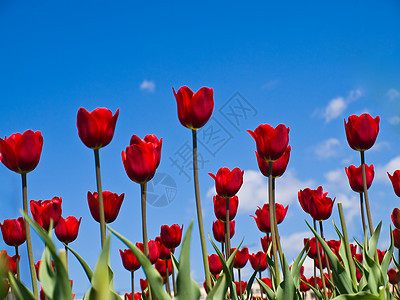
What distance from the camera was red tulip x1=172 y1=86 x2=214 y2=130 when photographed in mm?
2275

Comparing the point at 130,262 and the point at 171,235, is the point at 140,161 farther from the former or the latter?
the point at 130,262

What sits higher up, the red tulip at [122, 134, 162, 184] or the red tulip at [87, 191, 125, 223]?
the red tulip at [122, 134, 162, 184]

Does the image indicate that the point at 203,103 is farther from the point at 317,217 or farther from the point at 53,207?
the point at 317,217

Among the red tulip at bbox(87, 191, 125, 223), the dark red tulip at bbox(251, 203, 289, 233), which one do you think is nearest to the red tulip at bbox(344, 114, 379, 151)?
the dark red tulip at bbox(251, 203, 289, 233)

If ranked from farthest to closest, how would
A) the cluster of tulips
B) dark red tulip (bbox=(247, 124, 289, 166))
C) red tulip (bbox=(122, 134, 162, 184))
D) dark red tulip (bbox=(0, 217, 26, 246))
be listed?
dark red tulip (bbox=(0, 217, 26, 246)) < dark red tulip (bbox=(247, 124, 289, 166)) < red tulip (bbox=(122, 134, 162, 184)) < the cluster of tulips

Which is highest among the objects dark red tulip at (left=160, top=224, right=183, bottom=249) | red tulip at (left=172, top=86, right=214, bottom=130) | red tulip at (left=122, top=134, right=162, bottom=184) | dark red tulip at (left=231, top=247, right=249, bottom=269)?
red tulip at (left=172, top=86, right=214, bottom=130)

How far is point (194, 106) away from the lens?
2277mm

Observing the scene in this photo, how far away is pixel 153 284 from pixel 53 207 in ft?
4.32

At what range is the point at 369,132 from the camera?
3352 mm

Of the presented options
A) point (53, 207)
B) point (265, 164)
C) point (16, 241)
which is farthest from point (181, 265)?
point (16, 241)

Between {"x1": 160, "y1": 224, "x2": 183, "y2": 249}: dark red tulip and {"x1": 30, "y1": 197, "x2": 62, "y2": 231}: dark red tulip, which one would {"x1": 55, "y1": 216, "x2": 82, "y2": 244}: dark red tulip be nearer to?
{"x1": 30, "y1": 197, "x2": 62, "y2": 231}: dark red tulip

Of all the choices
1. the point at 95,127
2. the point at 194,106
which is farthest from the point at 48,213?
the point at 194,106

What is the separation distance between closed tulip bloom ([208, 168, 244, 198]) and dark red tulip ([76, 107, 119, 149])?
132 cm

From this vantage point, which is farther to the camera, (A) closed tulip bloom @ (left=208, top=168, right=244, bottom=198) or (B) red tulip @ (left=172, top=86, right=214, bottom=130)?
(A) closed tulip bloom @ (left=208, top=168, right=244, bottom=198)
